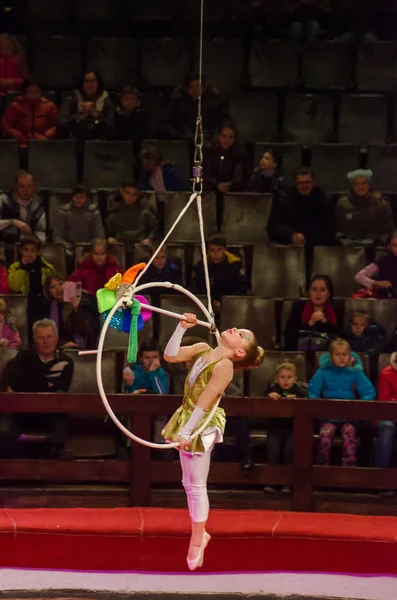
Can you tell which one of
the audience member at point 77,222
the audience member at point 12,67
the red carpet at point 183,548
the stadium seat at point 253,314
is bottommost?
the red carpet at point 183,548

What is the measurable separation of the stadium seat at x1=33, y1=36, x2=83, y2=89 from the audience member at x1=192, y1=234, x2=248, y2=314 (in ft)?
7.51

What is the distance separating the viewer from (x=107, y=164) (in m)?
8.45

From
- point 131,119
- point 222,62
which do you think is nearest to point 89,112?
point 131,119

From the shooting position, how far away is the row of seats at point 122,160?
332 inches

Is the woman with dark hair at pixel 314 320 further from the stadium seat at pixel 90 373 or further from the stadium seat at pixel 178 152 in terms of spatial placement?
the stadium seat at pixel 178 152

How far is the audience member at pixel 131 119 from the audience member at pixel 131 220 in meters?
0.79

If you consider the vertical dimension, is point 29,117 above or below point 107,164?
above

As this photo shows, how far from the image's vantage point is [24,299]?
729 centimetres

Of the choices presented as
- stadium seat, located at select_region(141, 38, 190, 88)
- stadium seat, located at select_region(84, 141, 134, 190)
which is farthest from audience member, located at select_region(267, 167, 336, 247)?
stadium seat, located at select_region(141, 38, 190, 88)

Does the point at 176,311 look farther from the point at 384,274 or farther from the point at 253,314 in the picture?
the point at 384,274

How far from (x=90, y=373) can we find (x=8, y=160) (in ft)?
6.85

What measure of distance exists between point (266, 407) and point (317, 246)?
5.35 feet

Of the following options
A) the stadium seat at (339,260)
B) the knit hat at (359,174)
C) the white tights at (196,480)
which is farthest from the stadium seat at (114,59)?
the white tights at (196,480)

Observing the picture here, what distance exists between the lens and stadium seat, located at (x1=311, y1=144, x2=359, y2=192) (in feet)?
27.7
